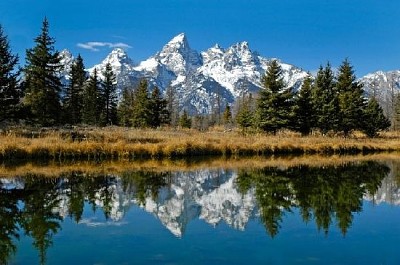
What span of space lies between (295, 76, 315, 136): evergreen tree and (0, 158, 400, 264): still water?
27.0 m

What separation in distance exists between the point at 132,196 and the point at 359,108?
41405mm

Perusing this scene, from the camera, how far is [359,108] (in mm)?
49250

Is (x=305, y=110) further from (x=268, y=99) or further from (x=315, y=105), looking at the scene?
(x=268, y=99)

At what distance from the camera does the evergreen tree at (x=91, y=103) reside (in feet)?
202

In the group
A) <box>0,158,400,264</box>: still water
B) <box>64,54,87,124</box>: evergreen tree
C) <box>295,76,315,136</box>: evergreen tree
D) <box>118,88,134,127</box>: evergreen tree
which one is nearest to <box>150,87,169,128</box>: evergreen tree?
<box>64,54,87,124</box>: evergreen tree

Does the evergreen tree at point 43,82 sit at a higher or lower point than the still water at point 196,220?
higher

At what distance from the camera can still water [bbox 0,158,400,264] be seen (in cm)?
764

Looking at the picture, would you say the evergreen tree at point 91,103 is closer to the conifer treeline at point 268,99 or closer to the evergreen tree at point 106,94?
the evergreen tree at point 106,94

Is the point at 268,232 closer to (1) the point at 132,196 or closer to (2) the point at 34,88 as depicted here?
(1) the point at 132,196

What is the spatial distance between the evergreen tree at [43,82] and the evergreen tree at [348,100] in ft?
100

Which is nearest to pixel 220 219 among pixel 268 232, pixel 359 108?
pixel 268 232

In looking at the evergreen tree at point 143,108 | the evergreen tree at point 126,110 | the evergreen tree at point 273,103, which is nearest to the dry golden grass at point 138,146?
the evergreen tree at point 273,103

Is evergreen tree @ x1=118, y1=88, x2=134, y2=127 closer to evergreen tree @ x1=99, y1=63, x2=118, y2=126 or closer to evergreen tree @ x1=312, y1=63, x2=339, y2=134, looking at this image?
evergreen tree @ x1=99, y1=63, x2=118, y2=126

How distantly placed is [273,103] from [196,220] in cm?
3373
